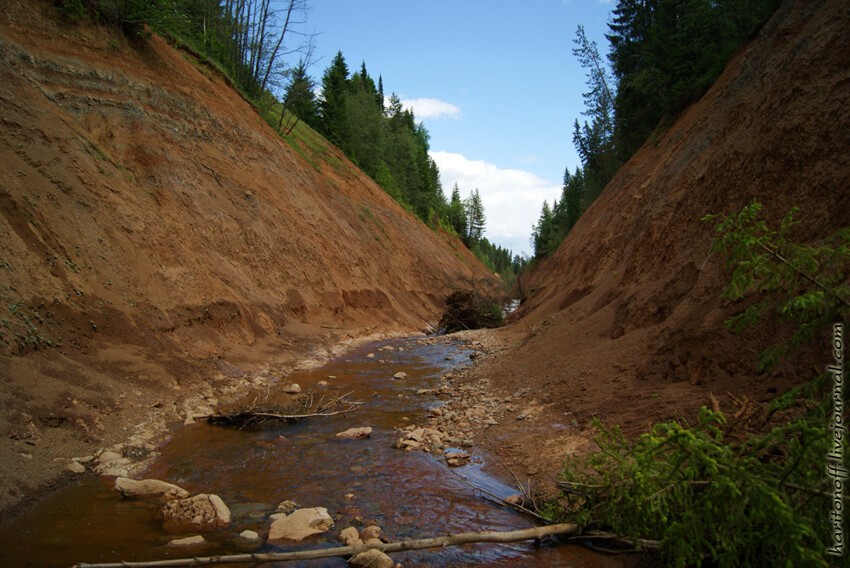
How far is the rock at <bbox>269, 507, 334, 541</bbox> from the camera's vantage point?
4016 millimetres

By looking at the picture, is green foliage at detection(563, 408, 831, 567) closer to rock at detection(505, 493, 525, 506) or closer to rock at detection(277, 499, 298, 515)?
rock at detection(505, 493, 525, 506)

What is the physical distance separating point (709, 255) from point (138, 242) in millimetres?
10957

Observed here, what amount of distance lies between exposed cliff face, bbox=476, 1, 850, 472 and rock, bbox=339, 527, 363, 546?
3011 millimetres

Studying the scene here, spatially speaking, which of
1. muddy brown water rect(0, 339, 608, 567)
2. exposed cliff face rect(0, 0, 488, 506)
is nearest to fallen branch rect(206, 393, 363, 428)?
muddy brown water rect(0, 339, 608, 567)

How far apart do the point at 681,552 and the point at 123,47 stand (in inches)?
764

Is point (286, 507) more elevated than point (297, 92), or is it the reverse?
point (297, 92)

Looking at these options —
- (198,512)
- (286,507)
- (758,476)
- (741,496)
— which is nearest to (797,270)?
(758,476)

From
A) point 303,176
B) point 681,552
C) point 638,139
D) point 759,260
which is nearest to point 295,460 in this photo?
point 681,552

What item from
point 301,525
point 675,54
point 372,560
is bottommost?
point 301,525

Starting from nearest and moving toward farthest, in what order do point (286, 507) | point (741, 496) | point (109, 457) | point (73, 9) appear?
1. point (741, 496)
2. point (286, 507)
3. point (109, 457)
4. point (73, 9)

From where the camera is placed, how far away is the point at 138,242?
1046 centimetres

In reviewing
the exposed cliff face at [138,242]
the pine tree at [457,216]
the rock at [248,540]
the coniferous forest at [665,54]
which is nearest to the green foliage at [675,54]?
the coniferous forest at [665,54]

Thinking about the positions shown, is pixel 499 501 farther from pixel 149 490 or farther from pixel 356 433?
pixel 149 490

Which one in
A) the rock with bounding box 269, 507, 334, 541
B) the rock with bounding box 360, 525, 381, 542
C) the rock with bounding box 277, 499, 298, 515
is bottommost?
the rock with bounding box 277, 499, 298, 515
